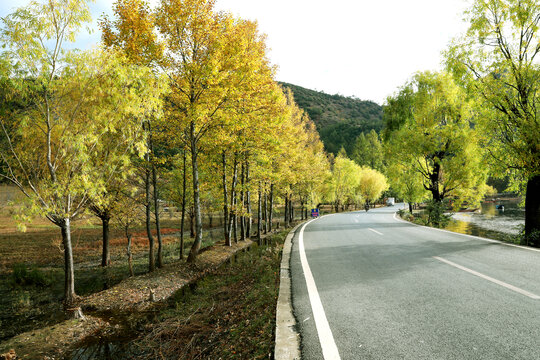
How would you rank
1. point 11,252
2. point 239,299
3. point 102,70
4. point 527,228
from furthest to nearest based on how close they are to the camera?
point 11,252
point 527,228
point 102,70
point 239,299

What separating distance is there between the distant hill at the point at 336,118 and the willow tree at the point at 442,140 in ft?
318

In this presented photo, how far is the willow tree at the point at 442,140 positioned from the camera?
57.6 ft

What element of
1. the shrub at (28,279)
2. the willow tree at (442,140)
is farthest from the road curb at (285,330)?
the willow tree at (442,140)

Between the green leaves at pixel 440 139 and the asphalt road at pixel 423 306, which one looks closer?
the asphalt road at pixel 423 306

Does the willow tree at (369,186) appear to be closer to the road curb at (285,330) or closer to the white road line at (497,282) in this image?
the white road line at (497,282)

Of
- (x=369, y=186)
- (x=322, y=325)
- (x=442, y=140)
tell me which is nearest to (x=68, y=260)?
(x=322, y=325)

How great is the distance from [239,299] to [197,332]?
1329mm

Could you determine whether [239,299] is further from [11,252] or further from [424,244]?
[11,252]

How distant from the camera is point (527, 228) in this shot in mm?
10172

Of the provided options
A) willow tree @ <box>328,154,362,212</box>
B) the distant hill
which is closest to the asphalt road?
willow tree @ <box>328,154,362,212</box>

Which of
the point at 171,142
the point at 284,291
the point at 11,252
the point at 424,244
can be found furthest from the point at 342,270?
the point at 11,252

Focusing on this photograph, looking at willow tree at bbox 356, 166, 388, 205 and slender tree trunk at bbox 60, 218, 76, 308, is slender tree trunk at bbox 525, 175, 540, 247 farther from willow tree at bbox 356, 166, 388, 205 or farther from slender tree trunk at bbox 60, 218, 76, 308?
willow tree at bbox 356, 166, 388, 205

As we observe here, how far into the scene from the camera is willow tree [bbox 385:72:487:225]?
17.6 m

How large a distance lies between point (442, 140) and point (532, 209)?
8.60m
